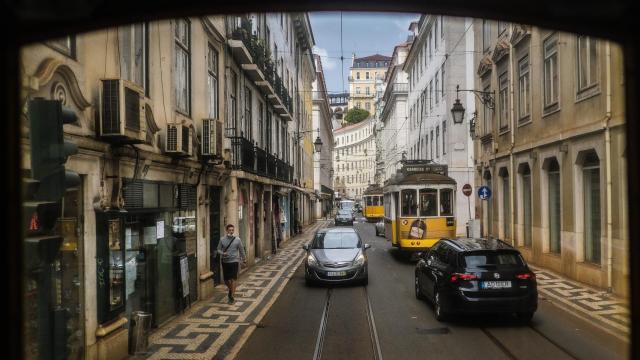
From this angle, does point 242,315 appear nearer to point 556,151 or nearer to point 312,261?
point 312,261

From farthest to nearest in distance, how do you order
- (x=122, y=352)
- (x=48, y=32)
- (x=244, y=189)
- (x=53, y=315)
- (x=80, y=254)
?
(x=244, y=189) → (x=122, y=352) → (x=80, y=254) → (x=53, y=315) → (x=48, y=32)

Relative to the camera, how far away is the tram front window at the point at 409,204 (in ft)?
65.1

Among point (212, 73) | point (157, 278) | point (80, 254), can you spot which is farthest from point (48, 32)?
point (212, 73)

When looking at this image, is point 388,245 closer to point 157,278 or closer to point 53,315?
point 157,278

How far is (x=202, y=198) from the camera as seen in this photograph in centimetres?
1294

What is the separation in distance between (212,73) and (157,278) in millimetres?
6567

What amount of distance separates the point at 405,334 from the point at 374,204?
146 ft

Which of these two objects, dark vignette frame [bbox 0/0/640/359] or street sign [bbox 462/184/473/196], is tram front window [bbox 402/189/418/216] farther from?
dark vignette frame [bbox 0/0/640/359]

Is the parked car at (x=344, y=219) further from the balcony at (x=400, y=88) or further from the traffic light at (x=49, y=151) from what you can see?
the traffic light at (x=49, y=151)

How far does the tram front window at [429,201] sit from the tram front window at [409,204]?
0.25 m

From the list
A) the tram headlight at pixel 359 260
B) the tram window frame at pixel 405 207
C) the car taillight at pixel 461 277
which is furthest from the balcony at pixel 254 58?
the car taillight at pixel 461 277

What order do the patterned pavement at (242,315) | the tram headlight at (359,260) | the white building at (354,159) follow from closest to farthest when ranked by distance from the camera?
1. the patterned pavement at (242,315)
2. the tram headlight at (359,260)
3. the white building at (354,159)

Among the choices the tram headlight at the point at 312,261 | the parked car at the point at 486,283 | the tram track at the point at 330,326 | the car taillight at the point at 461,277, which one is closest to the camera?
the tram track at the point at 330,326

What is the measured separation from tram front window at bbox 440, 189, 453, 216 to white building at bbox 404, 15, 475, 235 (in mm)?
9821
